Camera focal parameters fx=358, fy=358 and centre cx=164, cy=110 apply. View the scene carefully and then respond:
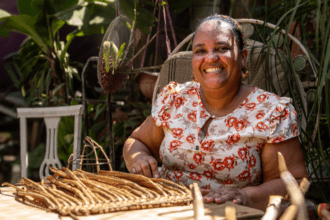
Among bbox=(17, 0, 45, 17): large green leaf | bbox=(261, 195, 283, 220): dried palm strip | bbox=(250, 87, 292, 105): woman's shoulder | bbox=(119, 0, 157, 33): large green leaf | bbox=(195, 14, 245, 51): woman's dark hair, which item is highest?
bbox=(17, 0, 45, 17): large green leaf

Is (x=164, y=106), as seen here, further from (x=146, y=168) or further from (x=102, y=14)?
(x=102, y=14)

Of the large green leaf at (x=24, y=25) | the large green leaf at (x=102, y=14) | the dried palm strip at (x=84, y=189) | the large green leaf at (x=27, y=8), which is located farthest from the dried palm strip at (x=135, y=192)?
the large green leaf at (x=27, y=8)

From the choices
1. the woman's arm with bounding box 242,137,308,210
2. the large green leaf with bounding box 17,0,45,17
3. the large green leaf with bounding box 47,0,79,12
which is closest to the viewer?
the woman's arm with bounding box 242,137,308,210

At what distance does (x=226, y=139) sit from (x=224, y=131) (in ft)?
0.13

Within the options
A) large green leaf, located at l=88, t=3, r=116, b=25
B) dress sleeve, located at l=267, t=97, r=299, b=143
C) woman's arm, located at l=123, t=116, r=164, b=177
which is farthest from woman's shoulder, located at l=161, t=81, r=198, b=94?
large green leaf, located at l=88, t=3, r=116, b=25

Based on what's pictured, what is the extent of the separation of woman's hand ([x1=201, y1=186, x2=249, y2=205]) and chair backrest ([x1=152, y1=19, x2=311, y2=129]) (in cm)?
56

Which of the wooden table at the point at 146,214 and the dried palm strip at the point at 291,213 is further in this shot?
the wooden table at the point at 146,214

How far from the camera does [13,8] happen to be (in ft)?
15.1

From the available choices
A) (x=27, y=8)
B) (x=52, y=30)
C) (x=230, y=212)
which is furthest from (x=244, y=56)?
(x=27, y=8)

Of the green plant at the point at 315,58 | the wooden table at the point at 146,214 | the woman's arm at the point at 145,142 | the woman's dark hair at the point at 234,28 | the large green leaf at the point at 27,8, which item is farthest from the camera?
the large green leaf at the point at 27,8

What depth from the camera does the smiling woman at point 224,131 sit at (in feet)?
4.44

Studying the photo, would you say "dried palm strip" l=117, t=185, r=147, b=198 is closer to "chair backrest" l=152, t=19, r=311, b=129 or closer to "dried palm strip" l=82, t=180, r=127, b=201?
"dried palm strip" l=82, t=180, r=127, b=201

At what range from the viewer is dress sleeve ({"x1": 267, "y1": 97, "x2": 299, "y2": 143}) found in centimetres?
133

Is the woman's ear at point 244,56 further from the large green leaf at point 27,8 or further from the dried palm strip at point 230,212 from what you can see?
the large green leaf at point 27,8
